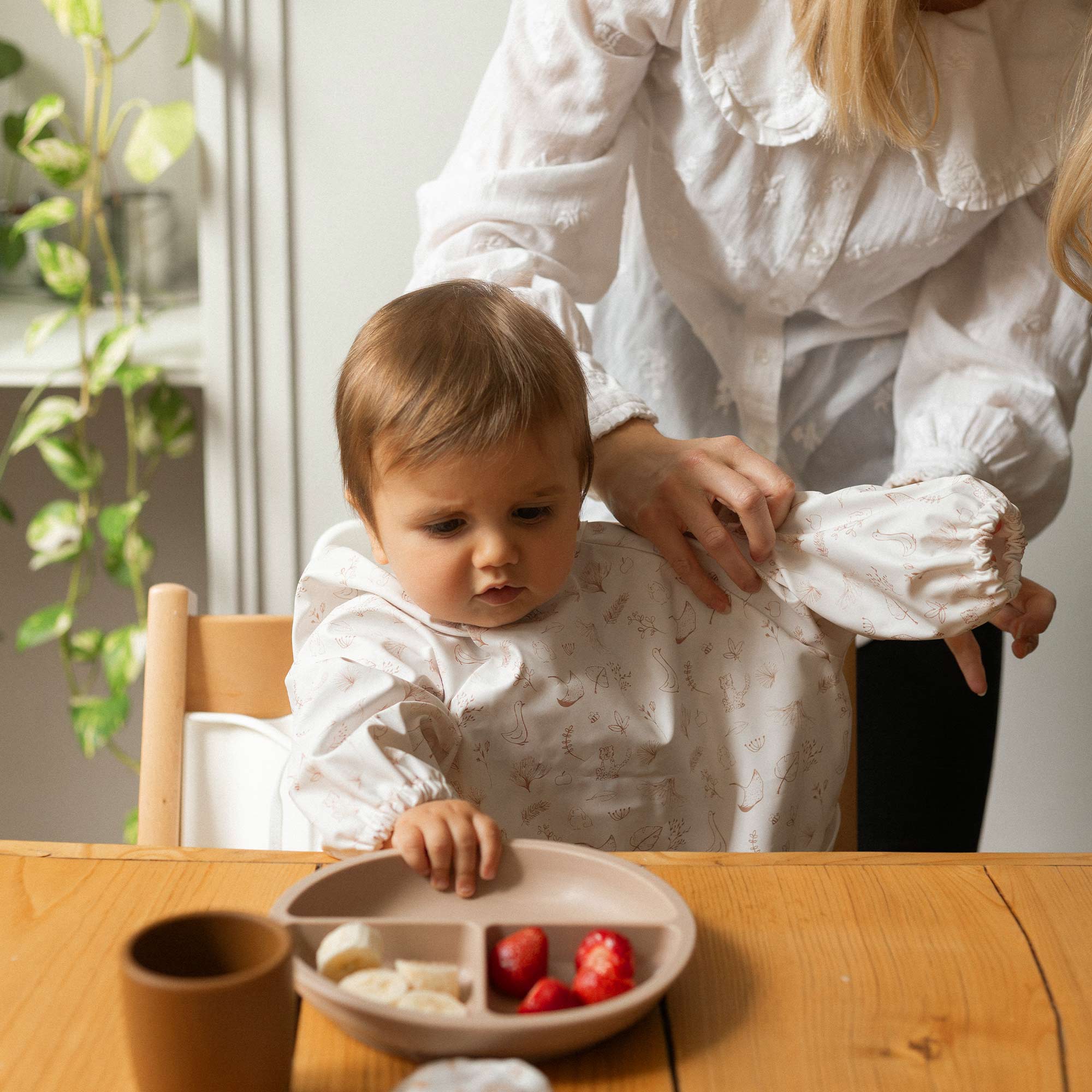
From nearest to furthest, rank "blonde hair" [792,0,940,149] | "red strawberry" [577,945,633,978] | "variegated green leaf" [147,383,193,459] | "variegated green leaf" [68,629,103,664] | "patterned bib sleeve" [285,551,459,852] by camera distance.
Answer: "red strawberry" [577,945,633,978] < "patterned bib sleeve" [285,551,459,852] < "blonde hair" [792,0,940,149] < "variegated green leaf" [147,383,193,459] < "variegated green leaf" [68,629,103,664]

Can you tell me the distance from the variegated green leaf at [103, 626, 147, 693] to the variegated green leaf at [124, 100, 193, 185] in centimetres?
64

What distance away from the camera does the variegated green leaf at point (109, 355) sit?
1.52m

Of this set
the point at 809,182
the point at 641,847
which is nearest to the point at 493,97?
the point at 809,182

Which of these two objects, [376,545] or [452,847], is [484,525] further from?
[452,847]

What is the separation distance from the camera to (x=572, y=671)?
0.87 metres

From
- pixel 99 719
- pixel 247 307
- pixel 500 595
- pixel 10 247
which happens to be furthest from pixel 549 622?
pixel 10 247

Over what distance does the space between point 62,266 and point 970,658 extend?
126 centimetres

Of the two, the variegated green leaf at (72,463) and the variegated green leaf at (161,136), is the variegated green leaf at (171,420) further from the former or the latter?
the variegated green leaf at (161,136)

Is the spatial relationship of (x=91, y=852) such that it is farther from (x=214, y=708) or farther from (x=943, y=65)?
(x=943, y=65)

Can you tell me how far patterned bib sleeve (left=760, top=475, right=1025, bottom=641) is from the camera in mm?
815

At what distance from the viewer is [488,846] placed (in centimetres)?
61

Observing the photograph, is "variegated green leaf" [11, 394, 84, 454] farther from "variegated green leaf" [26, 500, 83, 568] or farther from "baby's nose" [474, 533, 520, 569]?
"baby's nose" [474, 533, 520, 569]

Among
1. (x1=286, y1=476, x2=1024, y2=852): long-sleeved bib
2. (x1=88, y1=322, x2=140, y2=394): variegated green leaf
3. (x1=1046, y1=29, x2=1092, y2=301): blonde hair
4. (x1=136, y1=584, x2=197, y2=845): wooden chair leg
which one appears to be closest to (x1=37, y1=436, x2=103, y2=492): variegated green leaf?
(x1=88, y1=322, x2=140, y2=394): variegated green leaf

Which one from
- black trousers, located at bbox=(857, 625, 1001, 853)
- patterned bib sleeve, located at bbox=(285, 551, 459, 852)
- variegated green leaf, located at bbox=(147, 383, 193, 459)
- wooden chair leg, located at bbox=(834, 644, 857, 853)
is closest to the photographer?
patterned bib sleeve, located at bbox=(285, 551, 459, 852)
